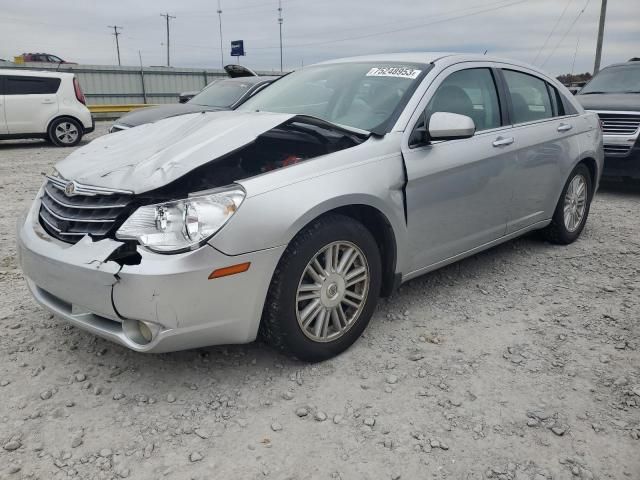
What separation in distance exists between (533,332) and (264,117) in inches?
81.3

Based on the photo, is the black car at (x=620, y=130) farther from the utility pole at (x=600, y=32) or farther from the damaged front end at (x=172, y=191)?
the utility pole at (x=600, y=32)

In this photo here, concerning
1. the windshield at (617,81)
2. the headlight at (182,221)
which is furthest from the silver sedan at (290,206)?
the windshield at (617,81)

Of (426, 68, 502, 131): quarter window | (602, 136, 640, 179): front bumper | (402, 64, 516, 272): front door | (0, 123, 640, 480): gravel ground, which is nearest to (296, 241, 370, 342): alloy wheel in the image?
(0, 123, 640, 480): gravel ground

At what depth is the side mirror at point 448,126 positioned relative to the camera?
309 cm

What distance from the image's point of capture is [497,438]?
90.3 inches

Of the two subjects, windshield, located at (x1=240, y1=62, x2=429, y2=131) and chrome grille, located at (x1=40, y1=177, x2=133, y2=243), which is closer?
chrome grille, located at (x1=40, y1=177, x2=133, y2=243)

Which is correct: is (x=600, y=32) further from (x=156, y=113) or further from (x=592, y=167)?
(x=592, y=167)

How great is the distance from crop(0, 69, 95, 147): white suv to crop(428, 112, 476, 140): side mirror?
11157mm

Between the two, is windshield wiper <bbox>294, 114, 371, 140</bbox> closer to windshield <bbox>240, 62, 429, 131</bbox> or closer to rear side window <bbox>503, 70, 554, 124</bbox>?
windshield <bbox>240, 62, 429, 131</bbox>

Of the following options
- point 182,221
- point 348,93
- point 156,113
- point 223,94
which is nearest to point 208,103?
point 223,94

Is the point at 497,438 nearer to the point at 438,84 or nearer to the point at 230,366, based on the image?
the point at 230,366

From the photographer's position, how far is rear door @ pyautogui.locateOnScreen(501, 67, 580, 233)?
3982 millimetres

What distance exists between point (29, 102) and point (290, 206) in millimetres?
11340

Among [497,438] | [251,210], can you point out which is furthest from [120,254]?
[497,438]
